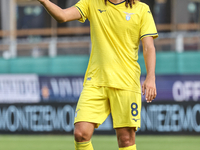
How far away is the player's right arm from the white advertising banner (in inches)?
229

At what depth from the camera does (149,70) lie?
357 cm

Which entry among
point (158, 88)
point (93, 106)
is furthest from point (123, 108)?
point (158, 88)

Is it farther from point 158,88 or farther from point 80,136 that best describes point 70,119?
point 80,136

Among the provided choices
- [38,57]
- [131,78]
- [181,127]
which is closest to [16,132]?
[38,57]

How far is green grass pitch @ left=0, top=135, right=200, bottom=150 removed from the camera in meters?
7.16

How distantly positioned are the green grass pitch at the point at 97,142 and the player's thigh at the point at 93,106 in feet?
11.6

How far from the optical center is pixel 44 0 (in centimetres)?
326

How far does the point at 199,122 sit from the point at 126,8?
5566 mm

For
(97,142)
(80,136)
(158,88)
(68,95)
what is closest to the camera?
(80,136)

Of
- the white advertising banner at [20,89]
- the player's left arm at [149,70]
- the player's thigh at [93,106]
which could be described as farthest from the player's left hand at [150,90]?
the white advertising banner at [20,89]

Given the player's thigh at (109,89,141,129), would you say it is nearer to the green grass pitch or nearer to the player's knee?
the player's knee

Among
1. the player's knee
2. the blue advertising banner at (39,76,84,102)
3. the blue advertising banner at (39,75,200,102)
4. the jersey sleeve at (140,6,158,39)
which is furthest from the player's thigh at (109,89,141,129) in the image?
the blue advertising banner at (39,76,84,102)

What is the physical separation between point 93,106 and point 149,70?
0.63 metres

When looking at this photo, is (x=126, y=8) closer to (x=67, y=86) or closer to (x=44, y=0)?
(x=44, y=0)
